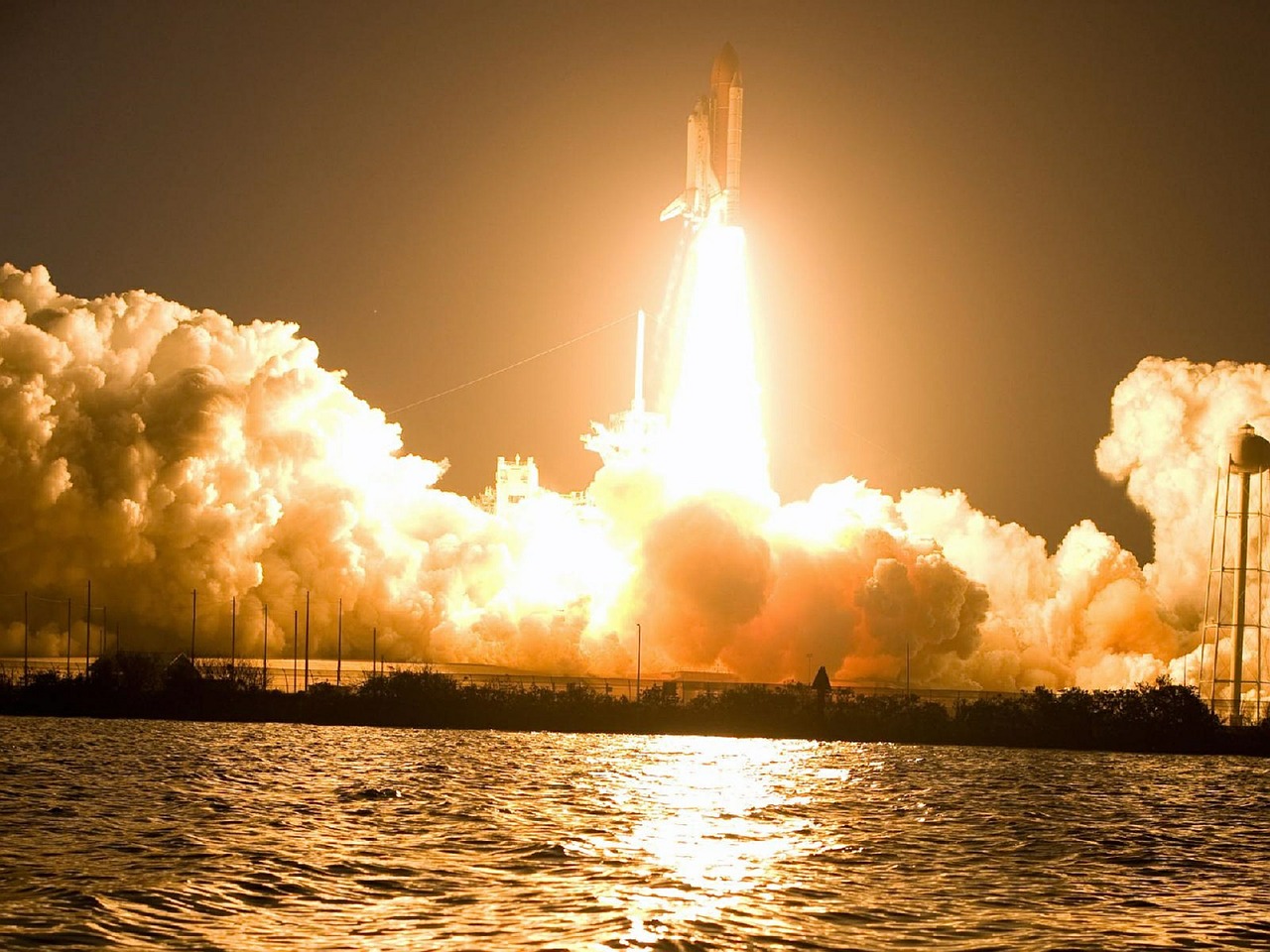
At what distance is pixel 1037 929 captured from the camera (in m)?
36.5

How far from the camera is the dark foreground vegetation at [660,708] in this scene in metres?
107

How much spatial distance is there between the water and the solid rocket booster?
1744 inches

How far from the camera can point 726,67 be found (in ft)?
373

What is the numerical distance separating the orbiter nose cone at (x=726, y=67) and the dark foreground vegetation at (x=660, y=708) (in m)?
39.9

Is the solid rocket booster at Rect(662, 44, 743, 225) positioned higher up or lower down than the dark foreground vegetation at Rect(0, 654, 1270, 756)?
higher up

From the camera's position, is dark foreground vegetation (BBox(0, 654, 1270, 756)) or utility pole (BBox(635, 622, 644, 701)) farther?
utility pole (BBox(635, 622, 644, 701))

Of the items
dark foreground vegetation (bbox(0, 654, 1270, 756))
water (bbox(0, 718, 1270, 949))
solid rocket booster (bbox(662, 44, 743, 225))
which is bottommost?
dark foreground vegetation (bbox(0, 654, 1270, 756))

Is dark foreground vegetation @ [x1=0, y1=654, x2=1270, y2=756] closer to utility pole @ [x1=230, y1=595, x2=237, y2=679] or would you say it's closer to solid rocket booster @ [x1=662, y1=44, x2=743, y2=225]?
utility pole @ [x1=230, y1=595, x2=237, y2=679]

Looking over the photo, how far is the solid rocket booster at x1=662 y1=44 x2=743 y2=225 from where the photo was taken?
11412 centimetres

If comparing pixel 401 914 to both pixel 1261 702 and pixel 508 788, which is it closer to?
pixel 508 788

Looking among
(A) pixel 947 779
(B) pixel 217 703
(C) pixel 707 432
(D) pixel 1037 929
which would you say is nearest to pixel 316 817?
(D) pixel 1037 929

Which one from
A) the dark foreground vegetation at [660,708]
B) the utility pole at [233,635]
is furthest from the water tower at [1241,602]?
the utility pole at [233,635]

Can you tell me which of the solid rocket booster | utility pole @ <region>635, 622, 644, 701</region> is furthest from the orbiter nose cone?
utility pole @ <region>635, 622, 644, 701</region>

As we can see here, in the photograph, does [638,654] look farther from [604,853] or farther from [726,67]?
[604,853]
